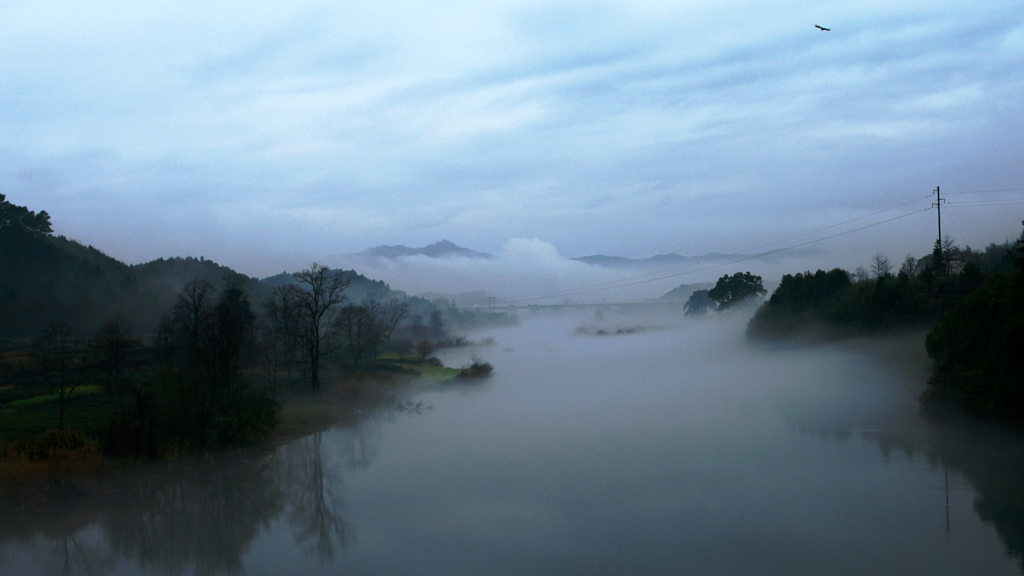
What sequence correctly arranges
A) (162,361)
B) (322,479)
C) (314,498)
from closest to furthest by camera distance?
(314,498)
(322,479)
(162,361)

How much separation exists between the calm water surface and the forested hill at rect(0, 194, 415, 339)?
35.5 metres

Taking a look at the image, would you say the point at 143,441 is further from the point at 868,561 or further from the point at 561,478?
the point at 868,561

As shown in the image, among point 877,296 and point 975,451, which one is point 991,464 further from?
point 877,296

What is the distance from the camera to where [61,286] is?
73375mm

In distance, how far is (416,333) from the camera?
74250 millimetres

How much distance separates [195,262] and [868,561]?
101097 millimetres

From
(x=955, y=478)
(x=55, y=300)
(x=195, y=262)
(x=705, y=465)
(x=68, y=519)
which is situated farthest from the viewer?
(x=195, y=262)

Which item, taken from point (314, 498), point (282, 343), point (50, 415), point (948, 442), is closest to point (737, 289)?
point (948, 442)

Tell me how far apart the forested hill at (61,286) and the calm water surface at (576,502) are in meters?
35.5

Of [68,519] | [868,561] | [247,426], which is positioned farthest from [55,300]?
[868,561]

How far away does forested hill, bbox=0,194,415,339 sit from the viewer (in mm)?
59844

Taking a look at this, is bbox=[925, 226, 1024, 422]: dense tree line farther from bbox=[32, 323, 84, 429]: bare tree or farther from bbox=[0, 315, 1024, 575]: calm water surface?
bbox=[32, 323, 84, 429]: bare tree

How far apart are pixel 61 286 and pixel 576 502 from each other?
72935mm

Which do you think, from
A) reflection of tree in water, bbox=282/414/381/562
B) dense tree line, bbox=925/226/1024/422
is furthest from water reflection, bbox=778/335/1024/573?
reflection of tree in water, bbox=282/414/381/562
